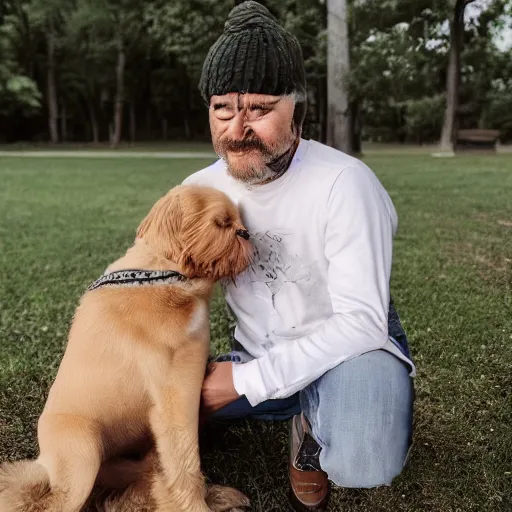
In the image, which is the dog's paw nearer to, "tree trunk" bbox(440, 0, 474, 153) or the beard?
the beard

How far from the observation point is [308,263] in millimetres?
2287

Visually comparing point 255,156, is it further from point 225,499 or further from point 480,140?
point 480,140

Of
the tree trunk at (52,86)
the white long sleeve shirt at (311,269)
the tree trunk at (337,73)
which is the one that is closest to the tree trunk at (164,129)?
the tree trunk at (52,86)

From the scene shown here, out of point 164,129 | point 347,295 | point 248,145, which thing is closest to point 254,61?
point 248,145

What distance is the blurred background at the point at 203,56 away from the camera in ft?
71.9

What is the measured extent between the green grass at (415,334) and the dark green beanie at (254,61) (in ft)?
5.51

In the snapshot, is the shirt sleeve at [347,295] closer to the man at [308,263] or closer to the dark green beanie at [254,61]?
the man at [308,263]

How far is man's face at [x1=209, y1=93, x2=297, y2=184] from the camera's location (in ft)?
7.03

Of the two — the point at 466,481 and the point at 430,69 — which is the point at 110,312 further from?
the point at 430,69

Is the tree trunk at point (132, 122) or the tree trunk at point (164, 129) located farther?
the tree trunk at point (164, 129)

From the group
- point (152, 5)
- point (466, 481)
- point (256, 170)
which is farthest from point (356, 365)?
point (152, 5)

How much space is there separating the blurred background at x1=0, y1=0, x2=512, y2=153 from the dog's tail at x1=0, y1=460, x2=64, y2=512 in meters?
Result: 13.8

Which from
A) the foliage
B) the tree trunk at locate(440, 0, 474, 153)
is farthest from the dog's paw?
the foliage

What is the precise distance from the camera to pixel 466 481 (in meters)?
2.73
